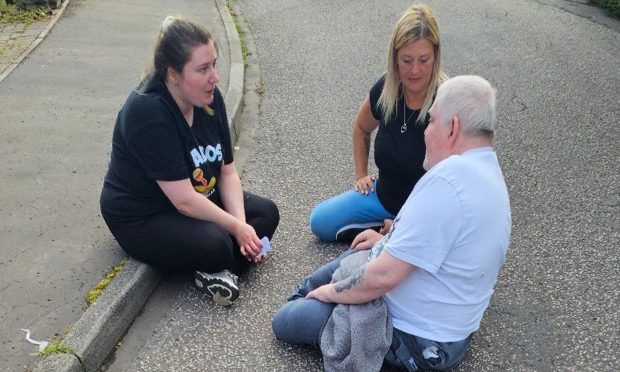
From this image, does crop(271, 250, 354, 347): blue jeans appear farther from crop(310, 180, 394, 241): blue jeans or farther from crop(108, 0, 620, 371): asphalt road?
crop(310, 180, 394, 241): blue jeans

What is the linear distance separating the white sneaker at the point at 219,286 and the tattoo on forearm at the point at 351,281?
2.49 ft

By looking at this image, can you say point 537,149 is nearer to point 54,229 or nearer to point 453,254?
point 453,254

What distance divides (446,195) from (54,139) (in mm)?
3589

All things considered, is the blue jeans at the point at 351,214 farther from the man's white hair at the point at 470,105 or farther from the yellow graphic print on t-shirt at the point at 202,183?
the man's white hair at the point at 470,105

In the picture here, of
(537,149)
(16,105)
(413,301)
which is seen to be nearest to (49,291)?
(413,301)

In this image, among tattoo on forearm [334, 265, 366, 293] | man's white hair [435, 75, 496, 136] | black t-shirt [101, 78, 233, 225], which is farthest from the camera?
black t-shirt [101, 78, 233, 225]

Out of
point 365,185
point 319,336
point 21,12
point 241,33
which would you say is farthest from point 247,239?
point 21,12

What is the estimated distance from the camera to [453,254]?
2629mm

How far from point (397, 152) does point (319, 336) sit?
4.08ft

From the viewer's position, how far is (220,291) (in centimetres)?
345

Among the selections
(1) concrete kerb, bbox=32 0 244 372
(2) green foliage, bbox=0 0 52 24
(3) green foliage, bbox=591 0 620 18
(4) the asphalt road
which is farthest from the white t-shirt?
(3) green foliage, bbox=591 0 620 18

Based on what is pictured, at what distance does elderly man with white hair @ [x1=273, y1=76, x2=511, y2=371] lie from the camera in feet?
8.32

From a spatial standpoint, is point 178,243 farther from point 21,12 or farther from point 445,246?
point 21,12

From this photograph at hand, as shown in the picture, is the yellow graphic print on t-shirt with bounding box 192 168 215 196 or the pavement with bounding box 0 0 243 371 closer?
the pavement with bounding box 0 0 243 371
